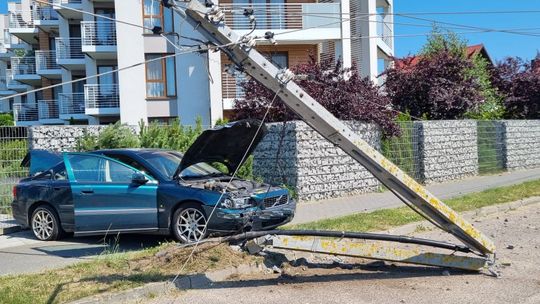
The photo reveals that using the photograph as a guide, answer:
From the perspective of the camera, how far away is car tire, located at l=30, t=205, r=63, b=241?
9.07 m

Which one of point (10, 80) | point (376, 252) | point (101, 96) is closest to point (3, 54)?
point (10, 80)

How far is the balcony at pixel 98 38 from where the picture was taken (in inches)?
1104

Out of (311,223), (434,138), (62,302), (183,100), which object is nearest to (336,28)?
(183,100)

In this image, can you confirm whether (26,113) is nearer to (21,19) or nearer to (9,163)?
(21,19)

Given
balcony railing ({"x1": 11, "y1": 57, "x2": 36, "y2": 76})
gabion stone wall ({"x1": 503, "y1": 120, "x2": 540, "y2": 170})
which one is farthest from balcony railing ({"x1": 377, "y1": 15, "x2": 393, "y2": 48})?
balcony railing ({"x1": 11, "y1": 57, "x2": 36, "y2": 76})

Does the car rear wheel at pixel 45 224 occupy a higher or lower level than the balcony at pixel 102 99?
lower

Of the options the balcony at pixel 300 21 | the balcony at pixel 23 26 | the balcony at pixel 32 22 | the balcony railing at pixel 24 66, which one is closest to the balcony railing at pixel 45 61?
the balcony at pixel 32 22

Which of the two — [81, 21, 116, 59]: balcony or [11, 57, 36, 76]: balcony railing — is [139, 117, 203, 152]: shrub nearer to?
[81, 21, 116, 59]: balcony

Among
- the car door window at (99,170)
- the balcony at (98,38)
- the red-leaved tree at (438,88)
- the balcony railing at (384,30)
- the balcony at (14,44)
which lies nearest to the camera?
the car door window at (99,170)

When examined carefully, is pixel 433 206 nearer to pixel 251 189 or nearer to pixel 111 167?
pixel 251 189

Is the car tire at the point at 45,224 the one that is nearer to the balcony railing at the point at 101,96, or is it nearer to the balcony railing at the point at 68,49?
the balcony railing at the point at 101,96

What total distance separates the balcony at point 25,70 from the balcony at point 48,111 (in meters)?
6.07

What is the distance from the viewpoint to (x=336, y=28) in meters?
25.4

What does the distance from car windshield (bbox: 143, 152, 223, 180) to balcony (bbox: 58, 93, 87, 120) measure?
78.7 ft
